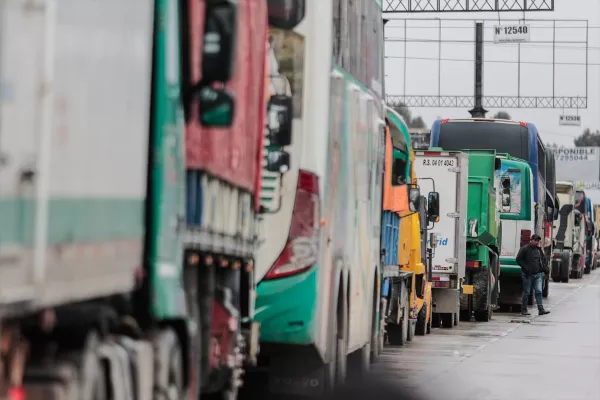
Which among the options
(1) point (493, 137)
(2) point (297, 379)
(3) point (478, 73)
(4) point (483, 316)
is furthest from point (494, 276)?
(3) point (478, 73)

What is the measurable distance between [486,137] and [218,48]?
109 feet

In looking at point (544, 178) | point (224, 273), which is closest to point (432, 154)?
point (544, 178)

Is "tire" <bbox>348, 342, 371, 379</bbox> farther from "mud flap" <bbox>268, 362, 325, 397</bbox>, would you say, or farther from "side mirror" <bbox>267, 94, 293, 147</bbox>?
"side mirror" <bbox>267, 94, 293, 147</bbox>

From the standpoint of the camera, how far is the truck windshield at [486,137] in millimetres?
40094

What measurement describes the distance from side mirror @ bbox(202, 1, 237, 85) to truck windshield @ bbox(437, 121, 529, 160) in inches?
1302

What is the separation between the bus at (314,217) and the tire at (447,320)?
1488 cm

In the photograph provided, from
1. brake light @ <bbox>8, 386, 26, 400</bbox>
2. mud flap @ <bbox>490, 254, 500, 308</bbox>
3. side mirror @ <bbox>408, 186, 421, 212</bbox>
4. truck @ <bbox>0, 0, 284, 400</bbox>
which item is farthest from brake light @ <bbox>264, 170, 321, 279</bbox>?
mud flap @ <bbox>490, 254, 500, 308</bbox>

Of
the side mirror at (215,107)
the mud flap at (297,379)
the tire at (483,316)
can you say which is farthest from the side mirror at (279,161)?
the tire at (483,316)

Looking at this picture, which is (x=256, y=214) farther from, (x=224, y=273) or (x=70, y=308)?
(x=70, y=308)

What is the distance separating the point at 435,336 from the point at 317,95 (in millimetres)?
14216

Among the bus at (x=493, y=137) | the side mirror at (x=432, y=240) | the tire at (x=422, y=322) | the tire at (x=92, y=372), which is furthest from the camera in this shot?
the bus at (x=493, y=137)

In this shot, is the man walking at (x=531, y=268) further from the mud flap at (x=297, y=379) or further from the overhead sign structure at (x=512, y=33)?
the overhead sign structure at (x=512, y=33)

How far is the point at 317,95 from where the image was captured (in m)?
12.8

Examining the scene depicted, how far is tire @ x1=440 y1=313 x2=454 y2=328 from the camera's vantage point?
29.8 m
